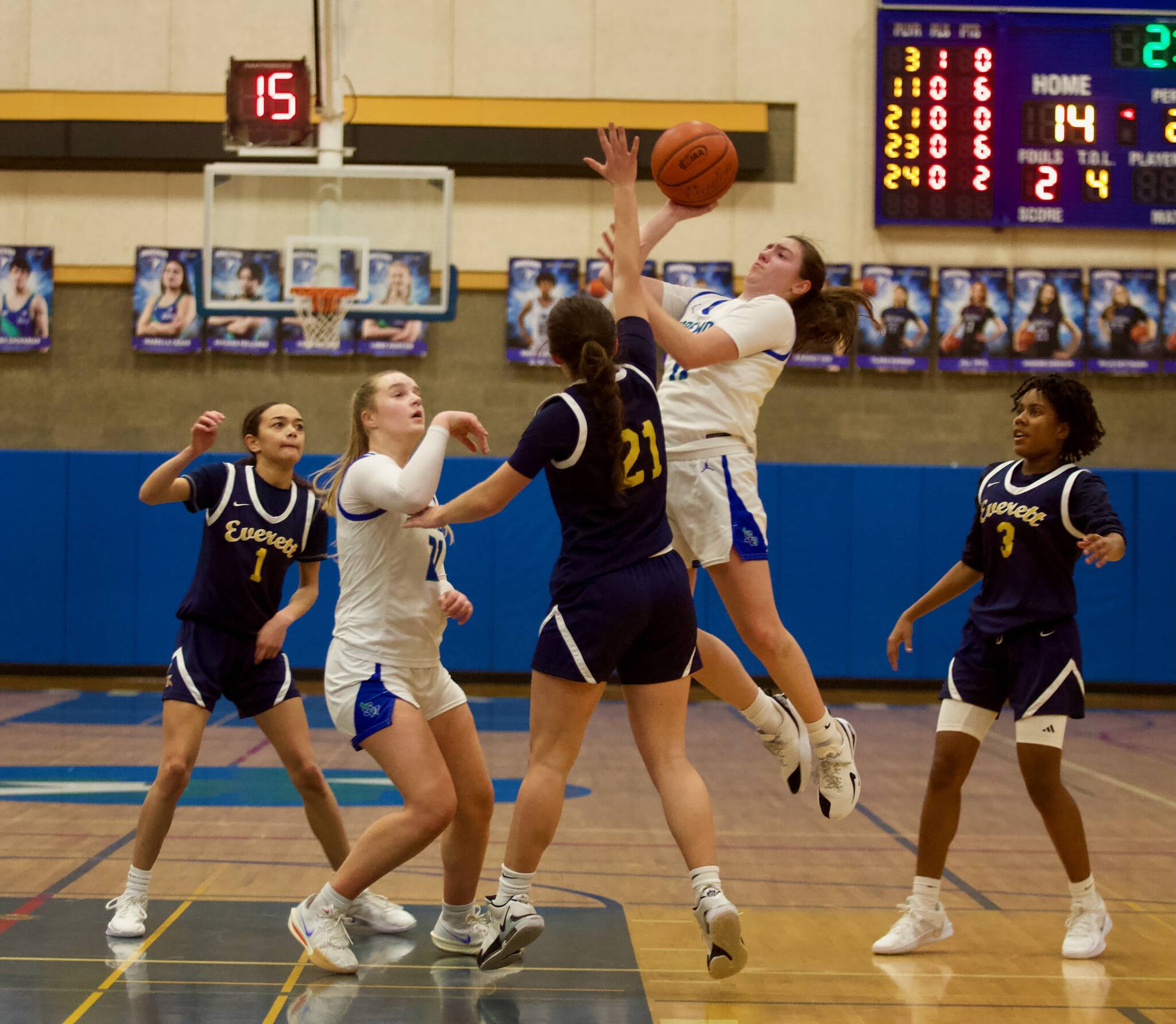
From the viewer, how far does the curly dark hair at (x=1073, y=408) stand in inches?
165

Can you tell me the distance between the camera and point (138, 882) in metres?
4.09

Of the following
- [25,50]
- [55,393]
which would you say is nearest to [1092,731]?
[55,393]

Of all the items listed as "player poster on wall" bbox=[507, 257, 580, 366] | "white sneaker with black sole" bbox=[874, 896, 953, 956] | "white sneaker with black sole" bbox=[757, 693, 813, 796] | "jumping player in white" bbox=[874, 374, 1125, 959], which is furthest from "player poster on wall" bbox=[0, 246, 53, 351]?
"white sneaker with black sole" bbox=[874, 896, 953, 956]

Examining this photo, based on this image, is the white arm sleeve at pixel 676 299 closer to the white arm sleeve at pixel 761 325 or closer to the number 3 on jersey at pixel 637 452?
the white arm sleeve at pixel 761 325

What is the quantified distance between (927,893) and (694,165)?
2.54m

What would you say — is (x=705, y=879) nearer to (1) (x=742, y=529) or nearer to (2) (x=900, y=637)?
(1) (x=742, y=529)

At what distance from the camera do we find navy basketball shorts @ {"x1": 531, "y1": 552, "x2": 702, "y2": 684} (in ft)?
11.3

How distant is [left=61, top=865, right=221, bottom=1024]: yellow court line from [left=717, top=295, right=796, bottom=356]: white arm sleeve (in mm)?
2620

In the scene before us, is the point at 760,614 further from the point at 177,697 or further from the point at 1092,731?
the point at 1092,731

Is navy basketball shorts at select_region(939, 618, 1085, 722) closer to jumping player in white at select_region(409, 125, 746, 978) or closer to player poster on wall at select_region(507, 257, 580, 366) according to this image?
jumping player in white at select_region(409, 125, 746, 978)

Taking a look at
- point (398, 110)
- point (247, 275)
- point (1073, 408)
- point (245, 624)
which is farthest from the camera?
point (398, 110)

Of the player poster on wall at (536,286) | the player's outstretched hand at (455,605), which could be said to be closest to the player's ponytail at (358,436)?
the player's outstretched hand at (455,605)

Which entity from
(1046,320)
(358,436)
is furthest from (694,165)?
(1046,320)

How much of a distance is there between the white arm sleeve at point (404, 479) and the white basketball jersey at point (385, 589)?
0.17ft
